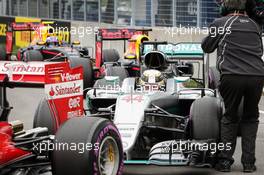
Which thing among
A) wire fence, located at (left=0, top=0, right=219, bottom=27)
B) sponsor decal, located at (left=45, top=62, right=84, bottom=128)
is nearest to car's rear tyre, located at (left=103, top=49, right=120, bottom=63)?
wire fence, located at (left=0, top=0, right=219, bottom=27)

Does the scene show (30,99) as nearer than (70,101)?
No

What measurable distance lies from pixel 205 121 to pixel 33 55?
33.9 feet

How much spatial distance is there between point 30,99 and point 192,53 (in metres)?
3.79

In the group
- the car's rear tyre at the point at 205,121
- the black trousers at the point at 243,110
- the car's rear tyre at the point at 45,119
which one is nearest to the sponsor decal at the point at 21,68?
the car's rear tyre at the point at 45,119

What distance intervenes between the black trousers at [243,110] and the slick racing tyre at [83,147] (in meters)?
1.51

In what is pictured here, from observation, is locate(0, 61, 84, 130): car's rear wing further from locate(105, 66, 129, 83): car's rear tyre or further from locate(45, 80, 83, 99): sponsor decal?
locate(105, 66, 129, 83): car's rear tyre

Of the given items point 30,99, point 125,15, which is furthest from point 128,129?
point 125,15

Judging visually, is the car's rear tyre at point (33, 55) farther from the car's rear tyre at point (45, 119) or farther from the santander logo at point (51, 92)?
the santander logo at point (51, 92)

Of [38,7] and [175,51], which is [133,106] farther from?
[38,7]

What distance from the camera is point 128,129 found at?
18.2 ft

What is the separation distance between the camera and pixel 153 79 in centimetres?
701

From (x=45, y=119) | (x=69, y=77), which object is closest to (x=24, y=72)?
(x=45, y=119)

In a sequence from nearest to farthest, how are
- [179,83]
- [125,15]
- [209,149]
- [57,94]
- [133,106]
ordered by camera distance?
[57,94], [209,149], [133,106], [179,83], [125,15]

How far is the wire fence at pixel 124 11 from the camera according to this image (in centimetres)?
1910
